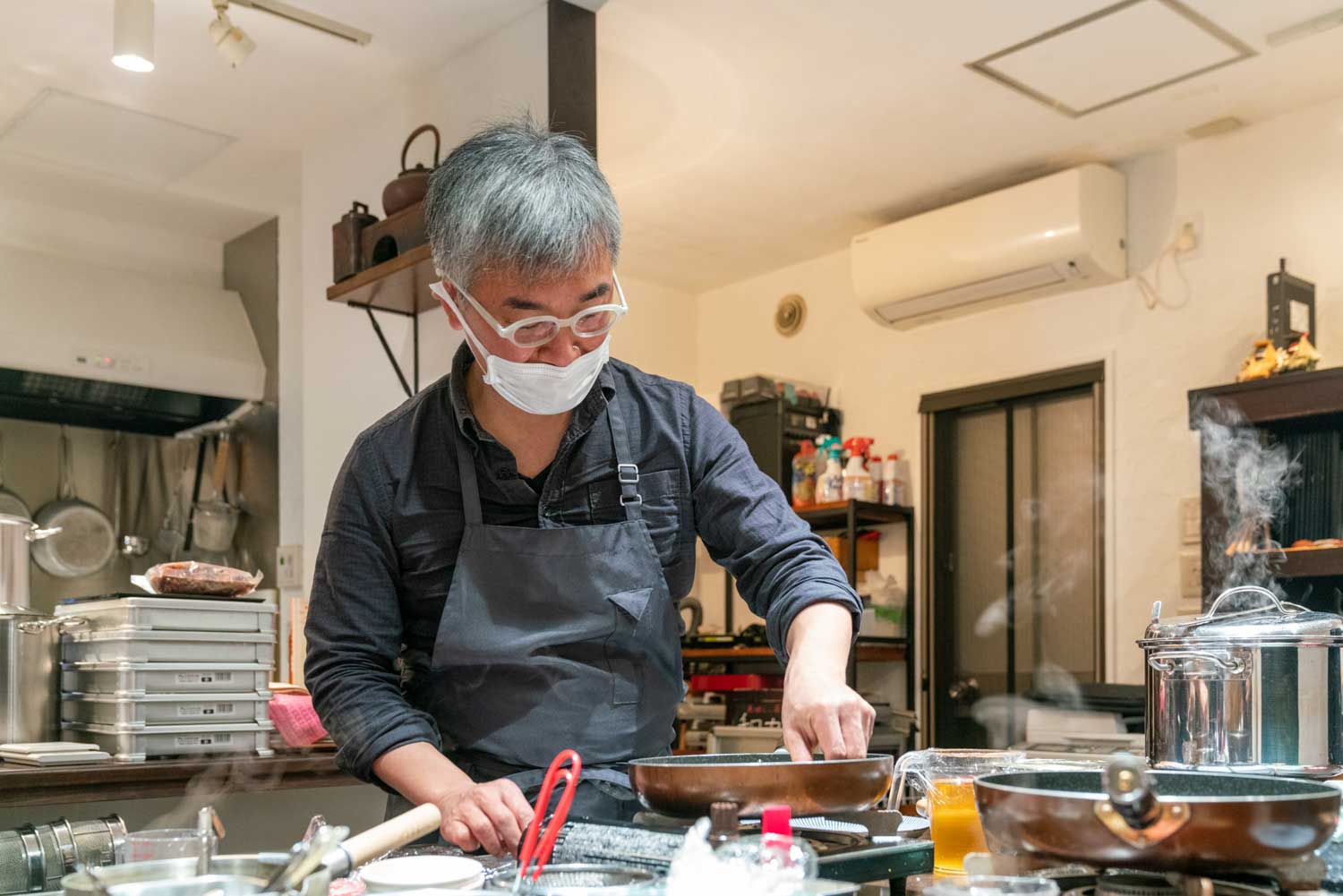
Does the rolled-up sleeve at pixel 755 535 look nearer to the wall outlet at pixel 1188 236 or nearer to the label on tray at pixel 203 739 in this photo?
the label on tray at pixel 203 739

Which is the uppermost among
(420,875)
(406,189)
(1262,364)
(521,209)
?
(406,189)

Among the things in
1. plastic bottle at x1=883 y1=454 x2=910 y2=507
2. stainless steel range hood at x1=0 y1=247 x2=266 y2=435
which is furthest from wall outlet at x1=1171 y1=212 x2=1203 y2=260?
stainless steel range hood at x1=0 y1=247 x2=266 y2=435

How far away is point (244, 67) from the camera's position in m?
4.20

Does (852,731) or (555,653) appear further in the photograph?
(555,653)

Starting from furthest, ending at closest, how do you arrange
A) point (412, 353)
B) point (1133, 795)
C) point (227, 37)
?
1. point (412, 353)
2. point (227, 37)
3. point (1133, 795)

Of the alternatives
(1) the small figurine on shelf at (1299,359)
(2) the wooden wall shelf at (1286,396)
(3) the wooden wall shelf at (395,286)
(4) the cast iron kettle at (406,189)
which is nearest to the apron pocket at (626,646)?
(3) the wooden wall shelf at (395,286)

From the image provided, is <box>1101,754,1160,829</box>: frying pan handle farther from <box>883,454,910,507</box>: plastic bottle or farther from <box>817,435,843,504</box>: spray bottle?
<box>883,454,910,507</box>: plastic bottle

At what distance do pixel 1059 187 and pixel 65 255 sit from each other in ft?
14.0

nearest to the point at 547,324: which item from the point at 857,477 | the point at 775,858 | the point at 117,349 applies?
the point at 775,858

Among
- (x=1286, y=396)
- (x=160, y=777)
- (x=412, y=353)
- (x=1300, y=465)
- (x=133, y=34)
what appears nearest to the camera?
(x=160, y=777)

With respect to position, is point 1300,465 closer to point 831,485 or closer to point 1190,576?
point 1190,576

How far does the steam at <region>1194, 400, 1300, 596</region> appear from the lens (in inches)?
155

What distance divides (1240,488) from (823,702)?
3257 mm

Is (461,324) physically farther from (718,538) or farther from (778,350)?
(778,350)
